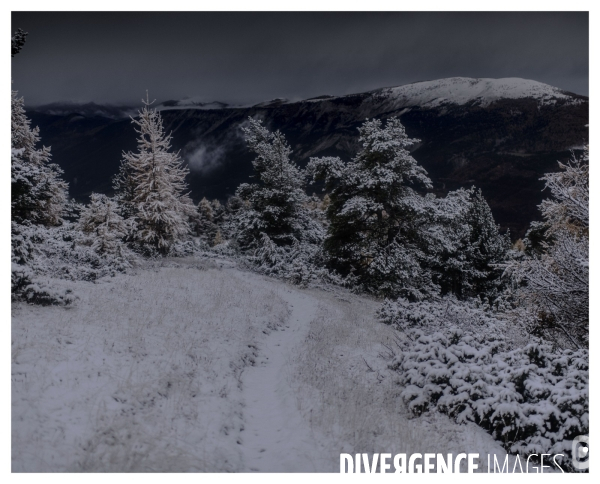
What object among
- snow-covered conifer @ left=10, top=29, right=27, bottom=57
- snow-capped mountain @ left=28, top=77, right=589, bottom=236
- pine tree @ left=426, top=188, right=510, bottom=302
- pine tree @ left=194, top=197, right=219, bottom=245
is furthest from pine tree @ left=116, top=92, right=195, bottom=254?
pine tree @ left=194, top=197, right=219, bottom=245

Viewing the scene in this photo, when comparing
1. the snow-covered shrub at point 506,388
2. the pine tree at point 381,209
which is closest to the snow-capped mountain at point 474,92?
the pine tree at point 381,209

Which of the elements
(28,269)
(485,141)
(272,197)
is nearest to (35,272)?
(28,269)

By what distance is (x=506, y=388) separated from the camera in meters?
5.94

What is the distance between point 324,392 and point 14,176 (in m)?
7.91

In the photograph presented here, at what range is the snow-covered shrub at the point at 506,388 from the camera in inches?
201

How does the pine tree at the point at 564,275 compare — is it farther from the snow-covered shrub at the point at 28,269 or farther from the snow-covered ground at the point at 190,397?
the snow-covered shrub at the point at 28,269

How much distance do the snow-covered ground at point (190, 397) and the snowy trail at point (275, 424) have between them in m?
0.02

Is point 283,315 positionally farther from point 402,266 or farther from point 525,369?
point 525,369

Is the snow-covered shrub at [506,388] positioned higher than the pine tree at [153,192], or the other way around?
the pine tree at [153,192]

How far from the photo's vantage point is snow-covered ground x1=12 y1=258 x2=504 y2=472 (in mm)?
4527

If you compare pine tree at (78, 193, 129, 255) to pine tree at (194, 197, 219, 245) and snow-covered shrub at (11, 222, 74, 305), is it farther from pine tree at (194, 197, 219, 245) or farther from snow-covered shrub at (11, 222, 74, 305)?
pine tree at (194, 197, 219, 245)

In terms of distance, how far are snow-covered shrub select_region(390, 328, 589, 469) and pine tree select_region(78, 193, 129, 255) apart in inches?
591

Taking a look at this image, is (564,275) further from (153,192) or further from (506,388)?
(153,192)
